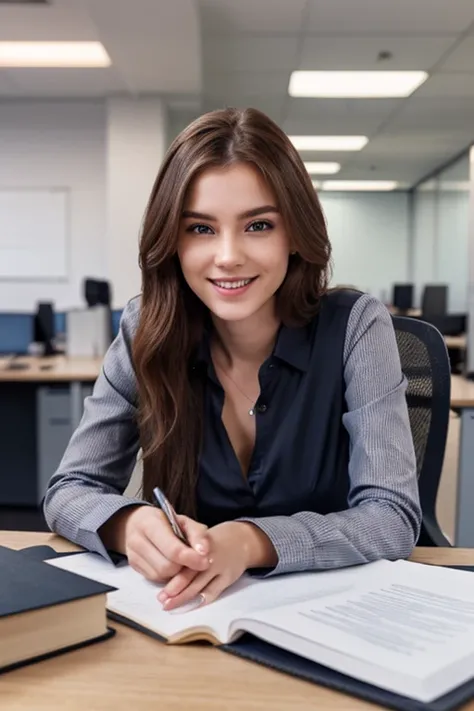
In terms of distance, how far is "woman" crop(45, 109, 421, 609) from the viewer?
1.17 meters

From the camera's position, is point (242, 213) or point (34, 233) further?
point (34, 233)

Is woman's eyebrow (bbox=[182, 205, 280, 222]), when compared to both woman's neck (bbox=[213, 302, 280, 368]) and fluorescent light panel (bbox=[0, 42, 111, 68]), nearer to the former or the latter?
woman's neck (bbox=[213, 302, 280, 368])

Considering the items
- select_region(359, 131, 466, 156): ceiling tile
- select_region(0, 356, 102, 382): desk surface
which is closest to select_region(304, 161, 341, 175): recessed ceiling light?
select_region(359, 131, 466, 156): ceiling tile

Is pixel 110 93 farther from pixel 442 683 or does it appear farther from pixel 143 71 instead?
pixel 442 683

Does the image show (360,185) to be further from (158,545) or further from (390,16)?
(158,545)

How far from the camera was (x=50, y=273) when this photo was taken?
306 inches

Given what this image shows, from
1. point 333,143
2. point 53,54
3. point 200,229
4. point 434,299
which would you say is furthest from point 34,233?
point 200,229

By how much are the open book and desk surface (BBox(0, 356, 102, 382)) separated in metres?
2.88

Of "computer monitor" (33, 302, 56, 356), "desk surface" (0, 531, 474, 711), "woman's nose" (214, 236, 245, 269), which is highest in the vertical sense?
"woman's nose" (214, 236, 245, 269)

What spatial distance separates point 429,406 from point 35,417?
312 cm

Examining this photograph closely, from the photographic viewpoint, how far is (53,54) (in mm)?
6008

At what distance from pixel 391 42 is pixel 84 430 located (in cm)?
502

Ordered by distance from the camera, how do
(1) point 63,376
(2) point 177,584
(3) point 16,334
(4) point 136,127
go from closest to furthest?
1. (2) point 177,584
2. (1) point 63,376
3. (3) point 16,334
4. (4) point 136,127

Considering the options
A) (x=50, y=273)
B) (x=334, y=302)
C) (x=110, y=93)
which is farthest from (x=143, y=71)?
(x=334, y=302)
